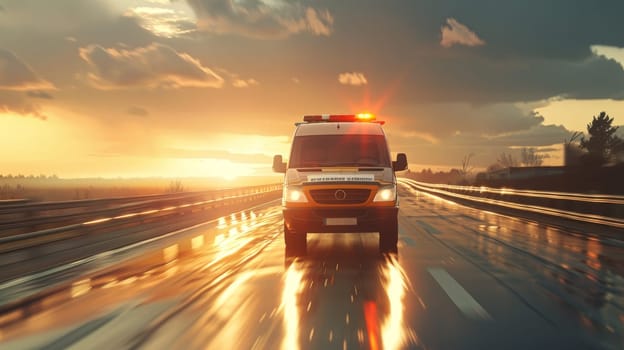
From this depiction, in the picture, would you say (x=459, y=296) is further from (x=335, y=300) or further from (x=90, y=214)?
(x=90, y=214)

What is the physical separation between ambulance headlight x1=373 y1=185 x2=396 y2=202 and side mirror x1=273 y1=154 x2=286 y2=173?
2086mm

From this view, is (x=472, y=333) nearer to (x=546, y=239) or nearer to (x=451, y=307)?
(x=451, y=307)

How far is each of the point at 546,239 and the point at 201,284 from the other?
8752mm

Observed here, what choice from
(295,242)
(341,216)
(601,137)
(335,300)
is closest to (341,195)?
(341,216)

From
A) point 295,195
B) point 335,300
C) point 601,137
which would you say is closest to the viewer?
point 335,300

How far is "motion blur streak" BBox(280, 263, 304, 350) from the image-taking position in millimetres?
4930

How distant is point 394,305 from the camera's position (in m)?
6.33

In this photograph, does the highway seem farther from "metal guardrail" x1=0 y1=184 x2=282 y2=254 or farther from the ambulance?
"metal guardrail" x1=0 y1=184 x2=282 y2=254

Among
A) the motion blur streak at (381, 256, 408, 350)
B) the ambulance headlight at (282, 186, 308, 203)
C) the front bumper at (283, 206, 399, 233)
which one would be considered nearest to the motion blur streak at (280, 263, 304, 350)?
the motion blur streak at (381, 256, 408, 350)

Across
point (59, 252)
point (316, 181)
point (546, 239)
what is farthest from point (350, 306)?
point (546, 239)

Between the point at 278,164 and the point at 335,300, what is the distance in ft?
16.9

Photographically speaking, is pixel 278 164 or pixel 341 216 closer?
pixel 341 216

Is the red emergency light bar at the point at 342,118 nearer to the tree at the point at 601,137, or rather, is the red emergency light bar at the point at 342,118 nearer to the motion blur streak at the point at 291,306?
the motion blur streak at the point at 291,306

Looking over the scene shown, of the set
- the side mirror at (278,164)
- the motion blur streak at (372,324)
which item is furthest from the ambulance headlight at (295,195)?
the motion blur streak at (372,324)
